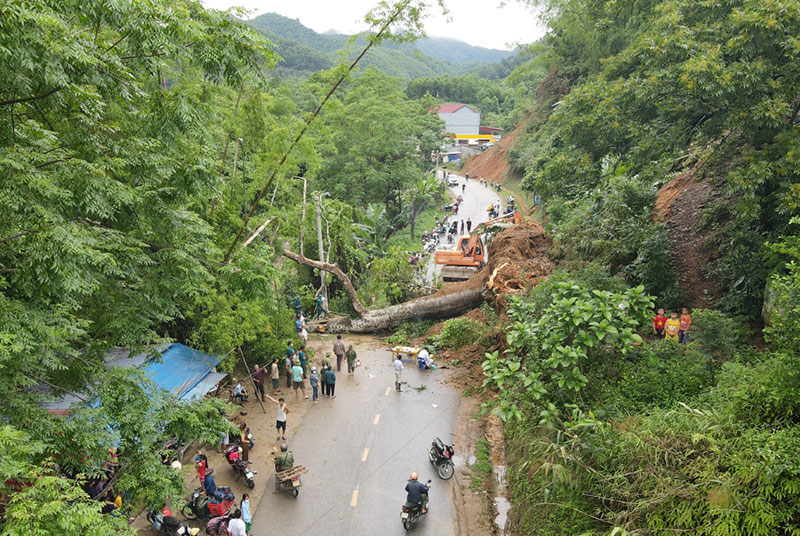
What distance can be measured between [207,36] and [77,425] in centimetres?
529

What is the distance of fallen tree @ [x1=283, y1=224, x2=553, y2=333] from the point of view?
654 inches

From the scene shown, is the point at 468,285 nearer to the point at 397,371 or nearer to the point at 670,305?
the point at 397,371

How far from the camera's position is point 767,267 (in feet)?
33.6

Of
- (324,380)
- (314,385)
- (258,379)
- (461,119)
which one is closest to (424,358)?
(324,380)

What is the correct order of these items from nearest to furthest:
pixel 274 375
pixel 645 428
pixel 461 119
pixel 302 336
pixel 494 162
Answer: pixel 645 428
pixel 274 375
pixel 302 336
pixel 494 162
pixel 461 119

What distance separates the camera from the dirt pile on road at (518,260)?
1561 cm

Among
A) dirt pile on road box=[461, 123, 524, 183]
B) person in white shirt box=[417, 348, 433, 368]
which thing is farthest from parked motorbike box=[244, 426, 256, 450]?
dirt pile on road box=[461, 123, 524, 183]

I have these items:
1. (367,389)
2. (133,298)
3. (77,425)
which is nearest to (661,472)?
(77,425)

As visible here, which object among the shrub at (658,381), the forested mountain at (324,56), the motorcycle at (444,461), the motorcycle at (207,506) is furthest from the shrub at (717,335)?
the forested mountain at (324,56)

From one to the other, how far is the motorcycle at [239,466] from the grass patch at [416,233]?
19296mm

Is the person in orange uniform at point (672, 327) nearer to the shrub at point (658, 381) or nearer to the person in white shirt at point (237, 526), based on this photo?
the shrub at point (658, 381)

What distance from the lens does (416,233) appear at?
37312mm

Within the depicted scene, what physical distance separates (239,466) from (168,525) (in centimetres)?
195

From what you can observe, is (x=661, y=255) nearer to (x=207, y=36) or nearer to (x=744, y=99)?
(x=744, y=99)
